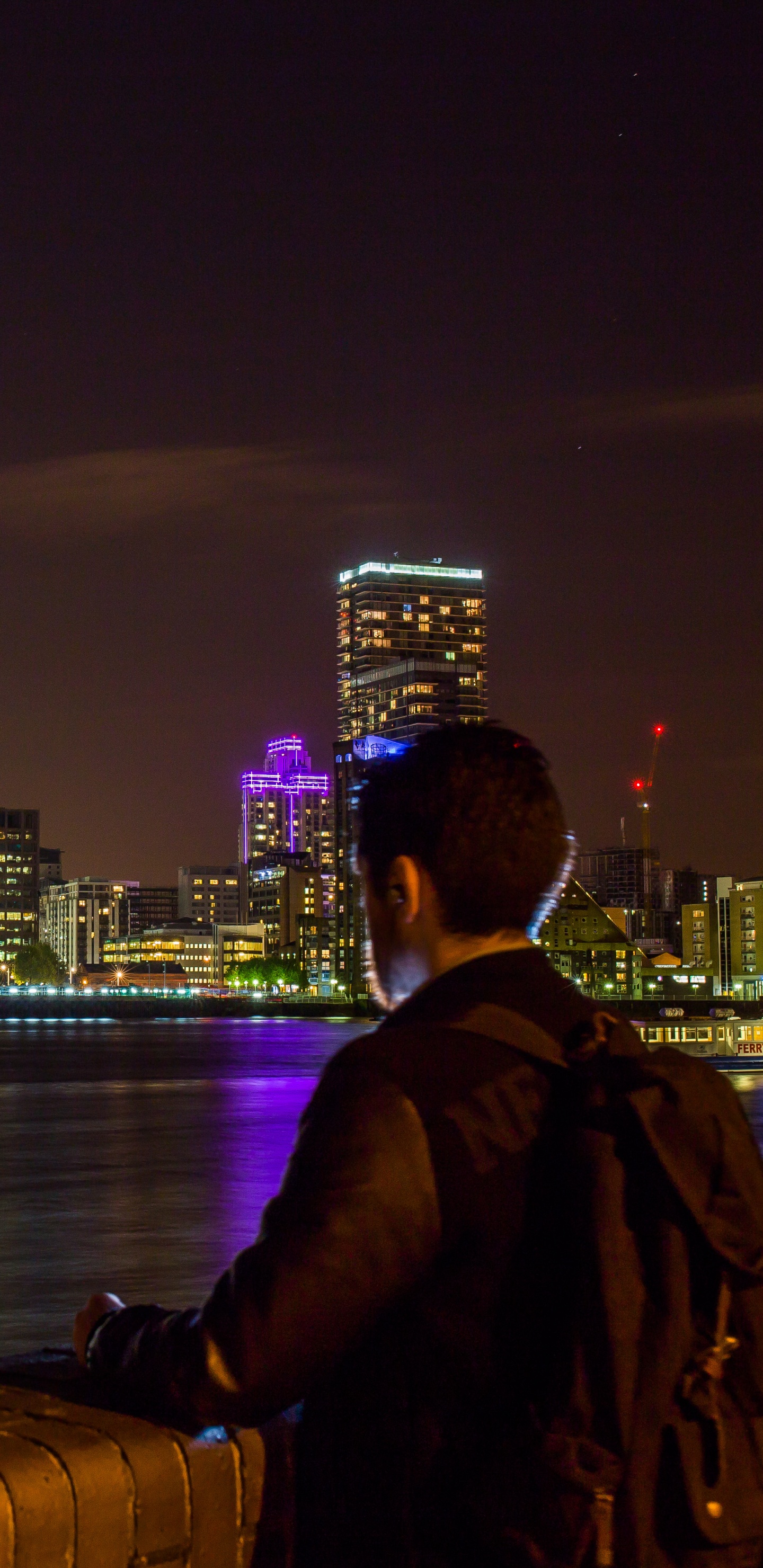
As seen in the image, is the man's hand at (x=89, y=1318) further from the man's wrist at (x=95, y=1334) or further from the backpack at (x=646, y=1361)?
the backpack at (x=646, y=1361)

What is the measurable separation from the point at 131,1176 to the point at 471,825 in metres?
18.5

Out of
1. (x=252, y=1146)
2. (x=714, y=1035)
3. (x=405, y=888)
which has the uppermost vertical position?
(x=405, y=888)

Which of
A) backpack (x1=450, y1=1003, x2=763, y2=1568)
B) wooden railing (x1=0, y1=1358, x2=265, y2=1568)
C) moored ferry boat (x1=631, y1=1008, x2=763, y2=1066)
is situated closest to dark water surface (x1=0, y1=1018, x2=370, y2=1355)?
wooden railing (x1=0, y1=1358, x2=265, y2=1568)

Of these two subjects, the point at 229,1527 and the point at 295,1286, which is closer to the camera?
the point at 295,1286

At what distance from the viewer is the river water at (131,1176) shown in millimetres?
11828

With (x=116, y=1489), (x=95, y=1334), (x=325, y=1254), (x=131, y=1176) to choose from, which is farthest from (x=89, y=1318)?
(x=131, y=1176)

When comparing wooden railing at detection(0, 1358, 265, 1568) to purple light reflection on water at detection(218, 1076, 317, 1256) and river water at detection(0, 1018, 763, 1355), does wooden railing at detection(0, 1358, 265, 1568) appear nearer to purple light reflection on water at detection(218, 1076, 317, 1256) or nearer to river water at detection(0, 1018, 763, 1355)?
purple light reflection on water at detection(218, 1076, 317, 1256)

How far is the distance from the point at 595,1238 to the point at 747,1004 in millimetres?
179039

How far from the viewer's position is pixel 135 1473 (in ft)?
7.54

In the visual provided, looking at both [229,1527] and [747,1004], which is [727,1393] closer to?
[229,1527]

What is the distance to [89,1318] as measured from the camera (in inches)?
96.4

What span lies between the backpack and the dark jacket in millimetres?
79

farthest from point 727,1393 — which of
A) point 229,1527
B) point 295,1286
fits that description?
point 229,1527

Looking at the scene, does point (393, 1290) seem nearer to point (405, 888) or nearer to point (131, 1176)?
point (405, 888)
